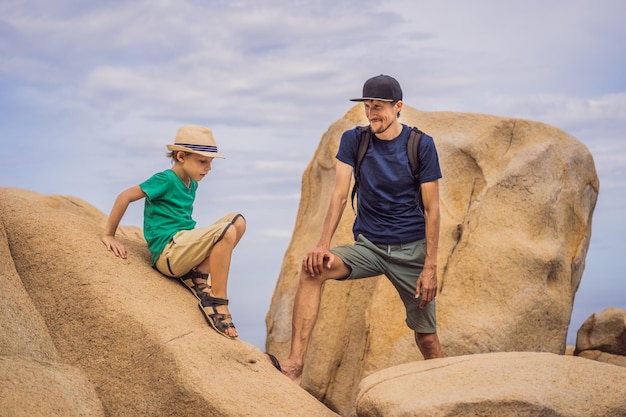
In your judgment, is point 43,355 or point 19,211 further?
point 19,211

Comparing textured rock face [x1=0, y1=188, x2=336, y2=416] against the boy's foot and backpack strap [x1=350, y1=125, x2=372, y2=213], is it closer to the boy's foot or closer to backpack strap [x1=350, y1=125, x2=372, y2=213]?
the boy's foot

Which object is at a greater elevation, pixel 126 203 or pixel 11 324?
pixel 126 203

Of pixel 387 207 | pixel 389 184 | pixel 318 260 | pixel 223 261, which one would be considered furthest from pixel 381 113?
pixel 223 261

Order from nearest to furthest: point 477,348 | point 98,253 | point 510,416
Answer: point 510,416 < point 98,253 < point 477,348

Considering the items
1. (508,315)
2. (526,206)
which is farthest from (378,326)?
(526,206)

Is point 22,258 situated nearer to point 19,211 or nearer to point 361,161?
point 19,211

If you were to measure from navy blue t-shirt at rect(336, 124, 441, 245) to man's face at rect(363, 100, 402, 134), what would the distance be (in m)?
0.13

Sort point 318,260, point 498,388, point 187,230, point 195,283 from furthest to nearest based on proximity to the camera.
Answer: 1. point 195,283
2. point 187,230
3. point 318,260
4. point 498,388

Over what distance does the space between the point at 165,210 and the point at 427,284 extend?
7.54 ft

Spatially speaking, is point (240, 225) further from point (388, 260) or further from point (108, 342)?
point (108, 342)

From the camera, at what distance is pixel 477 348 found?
391 inches

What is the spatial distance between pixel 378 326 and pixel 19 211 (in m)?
4.04

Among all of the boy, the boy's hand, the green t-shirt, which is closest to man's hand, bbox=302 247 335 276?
the boy

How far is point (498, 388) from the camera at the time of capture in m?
6.85
